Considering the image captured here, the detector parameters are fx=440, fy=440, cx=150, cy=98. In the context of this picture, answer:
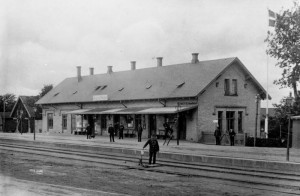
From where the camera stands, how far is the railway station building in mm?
32594

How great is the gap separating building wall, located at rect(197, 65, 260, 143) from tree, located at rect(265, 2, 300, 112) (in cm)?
304

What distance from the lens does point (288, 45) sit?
3316 cm

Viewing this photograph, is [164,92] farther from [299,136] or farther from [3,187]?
[3,187]

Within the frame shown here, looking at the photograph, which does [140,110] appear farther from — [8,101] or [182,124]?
[8,101]

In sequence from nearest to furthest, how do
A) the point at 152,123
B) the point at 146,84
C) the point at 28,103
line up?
the point at 152,123 < the point at 146,84 < the point at 28,103

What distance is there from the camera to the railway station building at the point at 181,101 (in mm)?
32594

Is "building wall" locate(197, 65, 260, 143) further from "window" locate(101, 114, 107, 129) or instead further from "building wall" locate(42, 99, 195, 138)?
"window" locate(101, 114, 107, 129)

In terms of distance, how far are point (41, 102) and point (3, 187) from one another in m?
38.0

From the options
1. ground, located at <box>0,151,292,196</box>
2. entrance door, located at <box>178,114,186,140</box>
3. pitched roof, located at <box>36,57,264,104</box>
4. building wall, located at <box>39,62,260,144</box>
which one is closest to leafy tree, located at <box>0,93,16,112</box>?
pitched roof, located at <box>36,57,264,104</box>

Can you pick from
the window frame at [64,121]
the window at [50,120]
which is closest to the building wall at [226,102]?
the window frame at [64,121]

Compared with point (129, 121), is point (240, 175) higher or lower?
lower

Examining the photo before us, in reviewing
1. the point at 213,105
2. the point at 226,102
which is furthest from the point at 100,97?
the point at 226,102

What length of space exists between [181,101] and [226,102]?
3980mm

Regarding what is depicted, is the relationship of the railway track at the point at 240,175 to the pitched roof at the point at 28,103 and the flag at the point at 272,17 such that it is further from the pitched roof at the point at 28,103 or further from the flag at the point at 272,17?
the pitched roof at the point at 28,103
